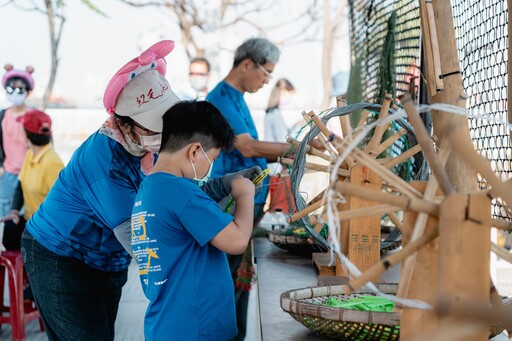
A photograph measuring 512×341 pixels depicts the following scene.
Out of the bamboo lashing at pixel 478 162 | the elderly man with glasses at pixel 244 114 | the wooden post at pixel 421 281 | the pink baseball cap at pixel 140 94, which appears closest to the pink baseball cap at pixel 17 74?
the elderly man with glasses at pixel 244 114

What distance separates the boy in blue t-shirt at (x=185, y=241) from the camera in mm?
1992

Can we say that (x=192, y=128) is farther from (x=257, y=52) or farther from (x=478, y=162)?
(x=257, y=52)

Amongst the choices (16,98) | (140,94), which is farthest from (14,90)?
(140,94)

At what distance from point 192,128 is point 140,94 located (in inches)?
12.0

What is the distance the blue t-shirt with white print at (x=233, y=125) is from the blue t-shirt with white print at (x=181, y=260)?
5.61 feet

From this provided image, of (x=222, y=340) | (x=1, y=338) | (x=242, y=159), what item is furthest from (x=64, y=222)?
(x=1, y=338)

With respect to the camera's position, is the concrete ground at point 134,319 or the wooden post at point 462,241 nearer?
the wooden post at point 462,241

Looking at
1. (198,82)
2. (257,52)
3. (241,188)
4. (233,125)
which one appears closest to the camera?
(241,188)

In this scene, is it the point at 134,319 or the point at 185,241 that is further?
the point at 134,319

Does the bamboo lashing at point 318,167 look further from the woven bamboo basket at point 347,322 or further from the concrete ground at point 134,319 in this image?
the concrete ground at point 134,319

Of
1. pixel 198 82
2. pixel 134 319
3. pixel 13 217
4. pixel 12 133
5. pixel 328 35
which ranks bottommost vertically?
pixel 134 319

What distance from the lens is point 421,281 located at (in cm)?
129

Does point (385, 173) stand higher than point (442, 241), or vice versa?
point (385, 173)

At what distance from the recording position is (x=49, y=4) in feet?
26.3
